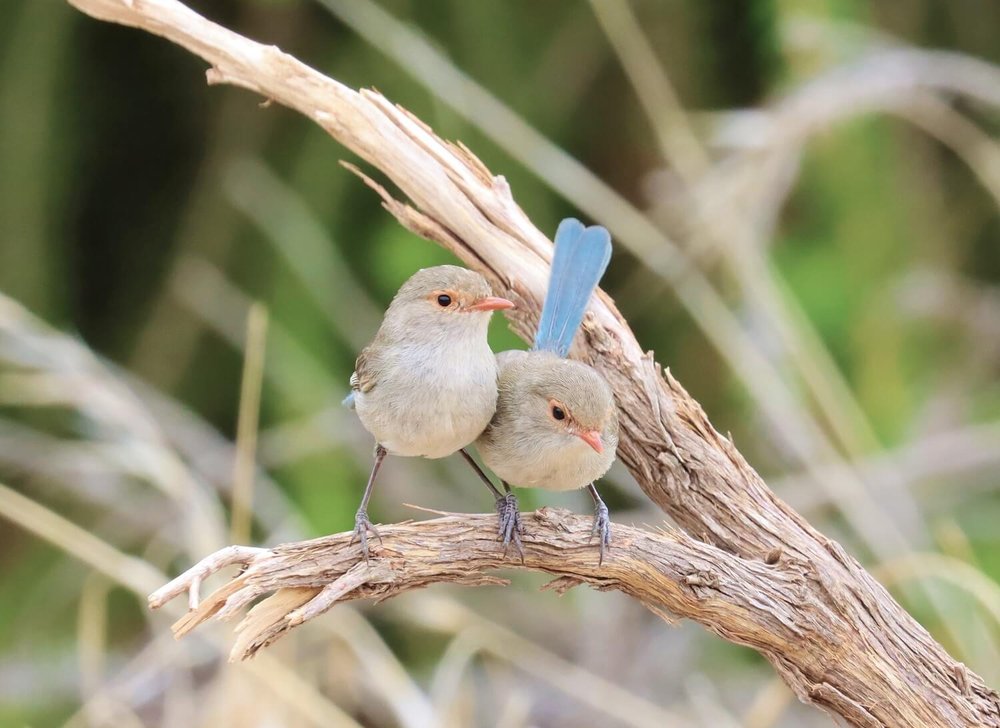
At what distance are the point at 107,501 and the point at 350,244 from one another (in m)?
1.09

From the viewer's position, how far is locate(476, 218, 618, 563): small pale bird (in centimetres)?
165


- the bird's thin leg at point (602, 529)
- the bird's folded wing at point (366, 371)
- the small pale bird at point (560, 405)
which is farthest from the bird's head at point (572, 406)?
the bird's folded wing at point (366, 371)

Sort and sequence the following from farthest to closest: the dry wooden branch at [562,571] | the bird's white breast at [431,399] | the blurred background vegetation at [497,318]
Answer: the blurred background vegetation at [497,318] → the bird's white breast at [431,399] → the dry wooden branch at [562,571]

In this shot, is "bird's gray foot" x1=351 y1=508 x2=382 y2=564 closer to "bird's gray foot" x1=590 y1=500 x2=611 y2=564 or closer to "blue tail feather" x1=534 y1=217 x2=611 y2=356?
"bird's gray foot" x1=590 y1=500 x2=611 y2=564

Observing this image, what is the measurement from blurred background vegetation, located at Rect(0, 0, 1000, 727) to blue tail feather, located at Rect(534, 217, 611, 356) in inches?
34.8

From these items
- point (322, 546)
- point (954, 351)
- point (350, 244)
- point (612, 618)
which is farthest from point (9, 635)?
point (954, 351)

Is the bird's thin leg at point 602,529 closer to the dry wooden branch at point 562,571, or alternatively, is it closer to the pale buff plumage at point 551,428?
the dry wooden branch at point 562,571

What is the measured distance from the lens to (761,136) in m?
2.58

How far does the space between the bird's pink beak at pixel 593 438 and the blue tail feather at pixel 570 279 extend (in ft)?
0.61

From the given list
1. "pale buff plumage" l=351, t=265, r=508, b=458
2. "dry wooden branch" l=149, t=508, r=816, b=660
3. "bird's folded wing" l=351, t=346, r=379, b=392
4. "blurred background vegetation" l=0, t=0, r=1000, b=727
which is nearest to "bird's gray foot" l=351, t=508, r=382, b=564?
"dry wooden branch" l=149, t=508, r=816, b=660

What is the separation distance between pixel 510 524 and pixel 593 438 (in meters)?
A: 0.19

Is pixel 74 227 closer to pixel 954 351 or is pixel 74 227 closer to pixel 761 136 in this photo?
pixel 761 136

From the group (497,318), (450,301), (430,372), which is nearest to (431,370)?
(430,372)

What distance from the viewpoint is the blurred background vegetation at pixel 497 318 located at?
2.74 metres
